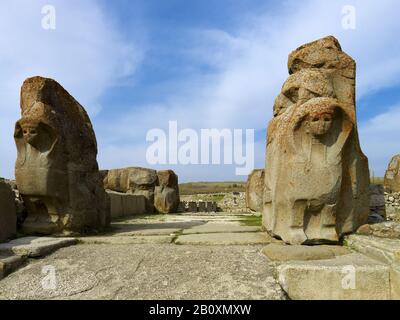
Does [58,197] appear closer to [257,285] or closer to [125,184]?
[257,285]

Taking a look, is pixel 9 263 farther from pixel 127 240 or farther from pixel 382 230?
pixel 382 230

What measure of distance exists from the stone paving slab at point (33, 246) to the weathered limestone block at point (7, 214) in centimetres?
27

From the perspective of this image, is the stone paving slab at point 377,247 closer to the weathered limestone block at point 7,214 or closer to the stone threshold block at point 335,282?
the stone threshold block at point 335,282

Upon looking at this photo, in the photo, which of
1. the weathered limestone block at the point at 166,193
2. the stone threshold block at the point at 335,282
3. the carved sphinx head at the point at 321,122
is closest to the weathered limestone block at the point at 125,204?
the weathered limestone block at the point at 166,193

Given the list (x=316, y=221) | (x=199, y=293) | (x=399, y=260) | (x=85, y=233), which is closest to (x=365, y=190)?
(x=316, y=221)

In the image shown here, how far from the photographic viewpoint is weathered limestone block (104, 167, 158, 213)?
41.1ft

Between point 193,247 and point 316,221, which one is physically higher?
point 316,221

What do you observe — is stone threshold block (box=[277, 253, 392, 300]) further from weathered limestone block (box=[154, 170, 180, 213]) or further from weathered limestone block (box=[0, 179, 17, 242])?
weathered limestone block (box=[154, 170, 180, 213])

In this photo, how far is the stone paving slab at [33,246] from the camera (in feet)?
11.6

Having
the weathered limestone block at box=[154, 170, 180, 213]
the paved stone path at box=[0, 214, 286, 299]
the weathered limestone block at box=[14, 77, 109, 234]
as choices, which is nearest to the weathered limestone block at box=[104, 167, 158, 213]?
the weathered limestone block at box=[154, 170, 180, 213]

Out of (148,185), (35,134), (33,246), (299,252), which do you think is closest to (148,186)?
(148,185)

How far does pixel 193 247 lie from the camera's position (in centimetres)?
401
